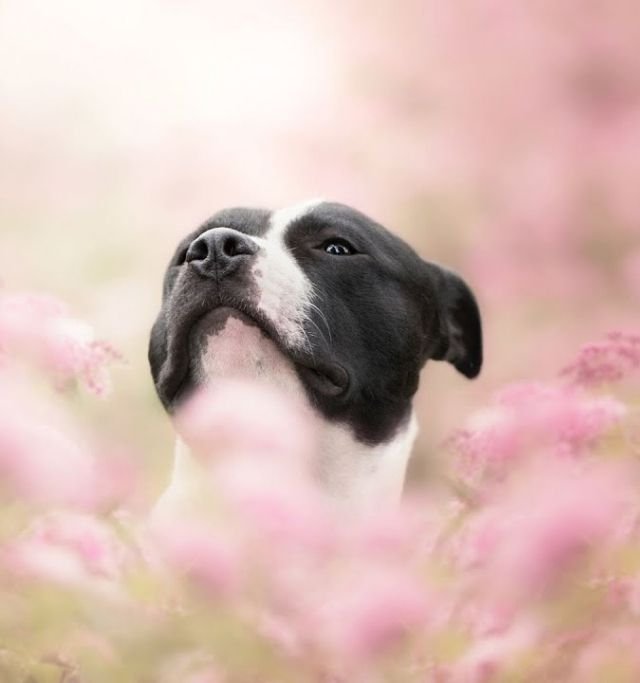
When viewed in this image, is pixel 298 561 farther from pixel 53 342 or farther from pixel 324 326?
pixel 53 342

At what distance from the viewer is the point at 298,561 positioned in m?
1.47

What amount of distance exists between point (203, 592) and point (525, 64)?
100 centimetres

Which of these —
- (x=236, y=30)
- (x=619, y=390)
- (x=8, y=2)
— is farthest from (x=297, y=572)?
(x=8, y=2)

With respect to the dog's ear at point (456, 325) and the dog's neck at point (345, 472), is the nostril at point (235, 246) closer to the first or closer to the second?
the dog's neck at point (345, 472)

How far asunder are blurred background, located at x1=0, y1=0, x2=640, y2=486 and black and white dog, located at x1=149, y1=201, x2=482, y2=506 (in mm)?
75

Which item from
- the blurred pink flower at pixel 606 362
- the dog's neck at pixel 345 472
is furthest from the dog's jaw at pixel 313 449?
the blurred pink flower at pixel 606 362

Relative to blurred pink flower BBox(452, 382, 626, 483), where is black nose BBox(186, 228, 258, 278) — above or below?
above

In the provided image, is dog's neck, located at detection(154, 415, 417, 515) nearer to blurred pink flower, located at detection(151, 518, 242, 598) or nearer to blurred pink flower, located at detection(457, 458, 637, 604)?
blurred pink flower, located at detection(151, 518, 242, 598)

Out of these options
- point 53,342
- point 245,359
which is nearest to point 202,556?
point 245,359

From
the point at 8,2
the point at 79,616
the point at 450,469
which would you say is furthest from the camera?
the point at 8,2

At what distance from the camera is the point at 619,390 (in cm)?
162

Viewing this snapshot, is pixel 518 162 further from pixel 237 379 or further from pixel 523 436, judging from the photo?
pixel 237 379

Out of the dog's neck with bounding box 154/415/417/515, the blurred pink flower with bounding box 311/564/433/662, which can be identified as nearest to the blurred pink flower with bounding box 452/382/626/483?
the dog's neck with bounding box 154/415/417/515

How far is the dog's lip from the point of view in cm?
149
